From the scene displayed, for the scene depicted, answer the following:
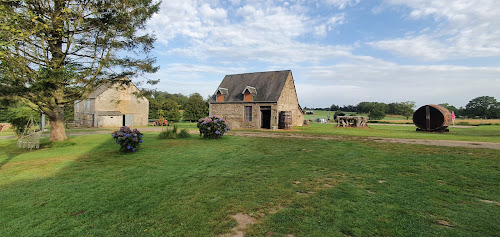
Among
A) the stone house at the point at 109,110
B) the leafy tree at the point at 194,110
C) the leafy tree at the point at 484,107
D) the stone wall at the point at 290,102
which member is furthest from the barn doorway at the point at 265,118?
the leafy tree at the point at 484,107

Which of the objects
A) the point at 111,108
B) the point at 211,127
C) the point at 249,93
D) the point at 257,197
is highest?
the point at 249,93

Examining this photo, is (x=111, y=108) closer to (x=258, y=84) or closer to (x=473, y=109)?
(x=258, y=84)

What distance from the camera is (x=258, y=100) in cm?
2631

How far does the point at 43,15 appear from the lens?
988cm

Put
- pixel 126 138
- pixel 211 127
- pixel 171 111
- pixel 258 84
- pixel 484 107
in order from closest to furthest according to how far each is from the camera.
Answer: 1. pixel 126 138
2. pixel 211 127
3. pixel 258 84
4. pixel 171 111
5. pixel 484 107

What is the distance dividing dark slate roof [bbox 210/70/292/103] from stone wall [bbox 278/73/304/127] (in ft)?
2.52

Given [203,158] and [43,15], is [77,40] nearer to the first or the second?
[43,15]

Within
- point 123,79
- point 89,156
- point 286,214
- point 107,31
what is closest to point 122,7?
point 107,31

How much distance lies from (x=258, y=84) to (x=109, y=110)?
23189 millimetres

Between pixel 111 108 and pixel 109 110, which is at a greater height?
pixel 111 108

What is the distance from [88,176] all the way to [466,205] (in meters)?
8.08

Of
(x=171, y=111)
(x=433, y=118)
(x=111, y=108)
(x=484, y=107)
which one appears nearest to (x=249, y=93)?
(x=171, y=111)

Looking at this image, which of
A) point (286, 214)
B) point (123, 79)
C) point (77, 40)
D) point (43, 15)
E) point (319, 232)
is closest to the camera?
point (319, 232)

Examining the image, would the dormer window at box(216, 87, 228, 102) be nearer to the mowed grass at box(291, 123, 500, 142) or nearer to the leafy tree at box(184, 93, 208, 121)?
the mowed grass at box(291, 123, 500, 142)
